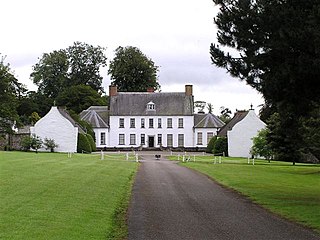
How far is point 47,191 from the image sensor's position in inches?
869

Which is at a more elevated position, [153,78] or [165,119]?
[153,78]

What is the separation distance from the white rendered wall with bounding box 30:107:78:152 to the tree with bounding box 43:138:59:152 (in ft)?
2.15

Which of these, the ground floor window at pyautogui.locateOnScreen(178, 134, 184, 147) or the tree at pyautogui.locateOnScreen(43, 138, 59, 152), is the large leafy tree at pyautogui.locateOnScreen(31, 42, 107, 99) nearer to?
the ground floor window at pyautogui.locateOnScreen(178, 134, 184, 147)

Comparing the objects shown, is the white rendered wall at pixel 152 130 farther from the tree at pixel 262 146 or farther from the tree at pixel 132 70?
the tree at pixel 262 146

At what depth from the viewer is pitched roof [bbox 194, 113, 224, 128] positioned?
9481 centimetres

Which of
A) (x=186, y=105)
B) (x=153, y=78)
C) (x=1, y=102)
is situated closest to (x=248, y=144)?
(x=186, y=105)

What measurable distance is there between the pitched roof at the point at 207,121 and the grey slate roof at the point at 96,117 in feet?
47.7

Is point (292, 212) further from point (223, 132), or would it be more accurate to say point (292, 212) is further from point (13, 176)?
point (223, 132)

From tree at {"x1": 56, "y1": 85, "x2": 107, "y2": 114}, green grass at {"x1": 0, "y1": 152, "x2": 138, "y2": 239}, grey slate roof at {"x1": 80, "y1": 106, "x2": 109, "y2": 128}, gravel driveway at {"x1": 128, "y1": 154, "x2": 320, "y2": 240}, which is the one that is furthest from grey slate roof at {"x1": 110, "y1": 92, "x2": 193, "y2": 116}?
gravel driveway at {"x1": 128, "y1": 154, "x2": 320, "y2": 240}

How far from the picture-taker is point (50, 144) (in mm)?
76312

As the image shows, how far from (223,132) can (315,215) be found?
6771cm

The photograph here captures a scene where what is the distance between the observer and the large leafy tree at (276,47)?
1905 cm

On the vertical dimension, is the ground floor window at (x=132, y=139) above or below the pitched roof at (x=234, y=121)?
below

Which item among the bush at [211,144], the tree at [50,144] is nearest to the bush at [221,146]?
the bush at [211,144]
